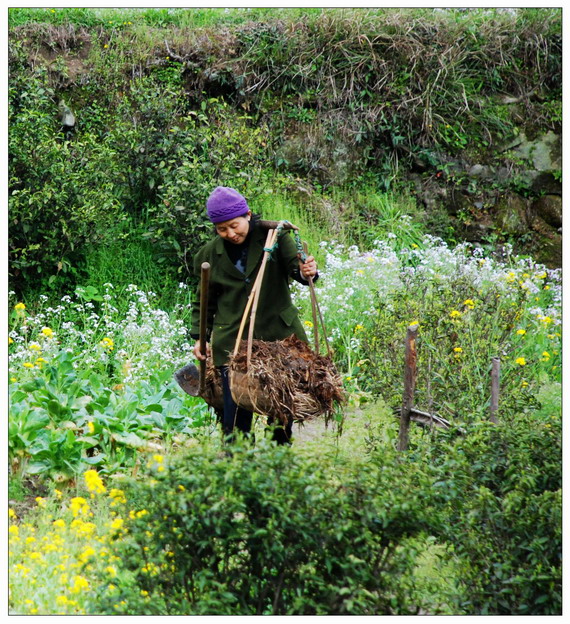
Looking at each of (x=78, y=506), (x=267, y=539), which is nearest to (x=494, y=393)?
(x=267, y=539)

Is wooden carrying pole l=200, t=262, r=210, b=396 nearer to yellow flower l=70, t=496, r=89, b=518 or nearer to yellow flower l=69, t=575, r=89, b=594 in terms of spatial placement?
yellow flower l=70, t=496, r=89, b=518

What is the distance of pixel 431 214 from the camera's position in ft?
30.6

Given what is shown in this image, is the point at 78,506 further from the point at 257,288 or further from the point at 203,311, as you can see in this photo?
the point at 257,288

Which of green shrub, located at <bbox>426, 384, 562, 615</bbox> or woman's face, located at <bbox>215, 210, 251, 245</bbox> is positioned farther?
woman's face, located at <bbox>215, 210, 251, 245</bbox>

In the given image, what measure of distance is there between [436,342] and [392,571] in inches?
103

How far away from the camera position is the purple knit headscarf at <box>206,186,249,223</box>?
397 cm

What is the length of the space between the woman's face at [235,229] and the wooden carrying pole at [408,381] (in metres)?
1.09

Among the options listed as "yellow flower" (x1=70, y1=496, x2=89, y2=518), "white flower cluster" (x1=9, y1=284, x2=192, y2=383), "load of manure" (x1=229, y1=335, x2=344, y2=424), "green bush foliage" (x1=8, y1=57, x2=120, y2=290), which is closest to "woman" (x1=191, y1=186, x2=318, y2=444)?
"load of manure" (x1=229, y1=335, x2=344, y2=424)

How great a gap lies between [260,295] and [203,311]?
1.09 feet

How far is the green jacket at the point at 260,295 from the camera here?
418cm

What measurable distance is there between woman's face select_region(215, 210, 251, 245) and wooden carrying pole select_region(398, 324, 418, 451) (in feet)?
3.58

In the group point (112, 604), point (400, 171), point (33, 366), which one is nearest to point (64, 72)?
point (400, 171)

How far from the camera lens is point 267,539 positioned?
2666 mm

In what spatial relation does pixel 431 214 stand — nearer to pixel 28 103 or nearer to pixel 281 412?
pixel 28 103
